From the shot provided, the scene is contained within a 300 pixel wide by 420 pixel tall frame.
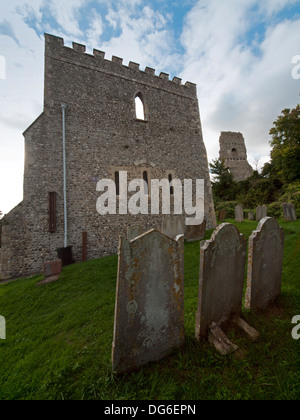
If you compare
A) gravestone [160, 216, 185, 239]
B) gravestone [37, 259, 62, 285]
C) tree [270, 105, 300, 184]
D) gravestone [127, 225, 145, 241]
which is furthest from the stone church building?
tree [270, 105, 300, 184]

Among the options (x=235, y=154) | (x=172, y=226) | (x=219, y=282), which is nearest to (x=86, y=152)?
(x=172, y=226)

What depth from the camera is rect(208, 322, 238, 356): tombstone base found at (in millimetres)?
2269

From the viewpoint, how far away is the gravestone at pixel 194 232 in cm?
857

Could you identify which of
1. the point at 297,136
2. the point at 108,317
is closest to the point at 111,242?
the point at 108,317

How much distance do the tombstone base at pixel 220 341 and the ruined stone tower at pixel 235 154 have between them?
30.3 metres

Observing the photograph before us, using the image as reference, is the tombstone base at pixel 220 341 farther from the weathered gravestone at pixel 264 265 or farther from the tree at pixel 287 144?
the tree at pixel 287 144

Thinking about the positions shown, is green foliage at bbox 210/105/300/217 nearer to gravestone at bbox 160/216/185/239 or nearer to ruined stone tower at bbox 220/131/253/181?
ruined stone tower at bbox 220/131/253/181

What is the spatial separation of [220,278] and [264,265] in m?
1.08

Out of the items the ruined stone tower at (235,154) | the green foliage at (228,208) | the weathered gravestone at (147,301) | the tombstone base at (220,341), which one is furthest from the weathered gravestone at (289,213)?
the ruined stone tower at (235,154)

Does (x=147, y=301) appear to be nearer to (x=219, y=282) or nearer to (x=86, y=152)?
(x=219, y=282)

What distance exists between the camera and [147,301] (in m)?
2.32

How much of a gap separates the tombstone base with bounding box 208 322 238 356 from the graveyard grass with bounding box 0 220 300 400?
69mm
